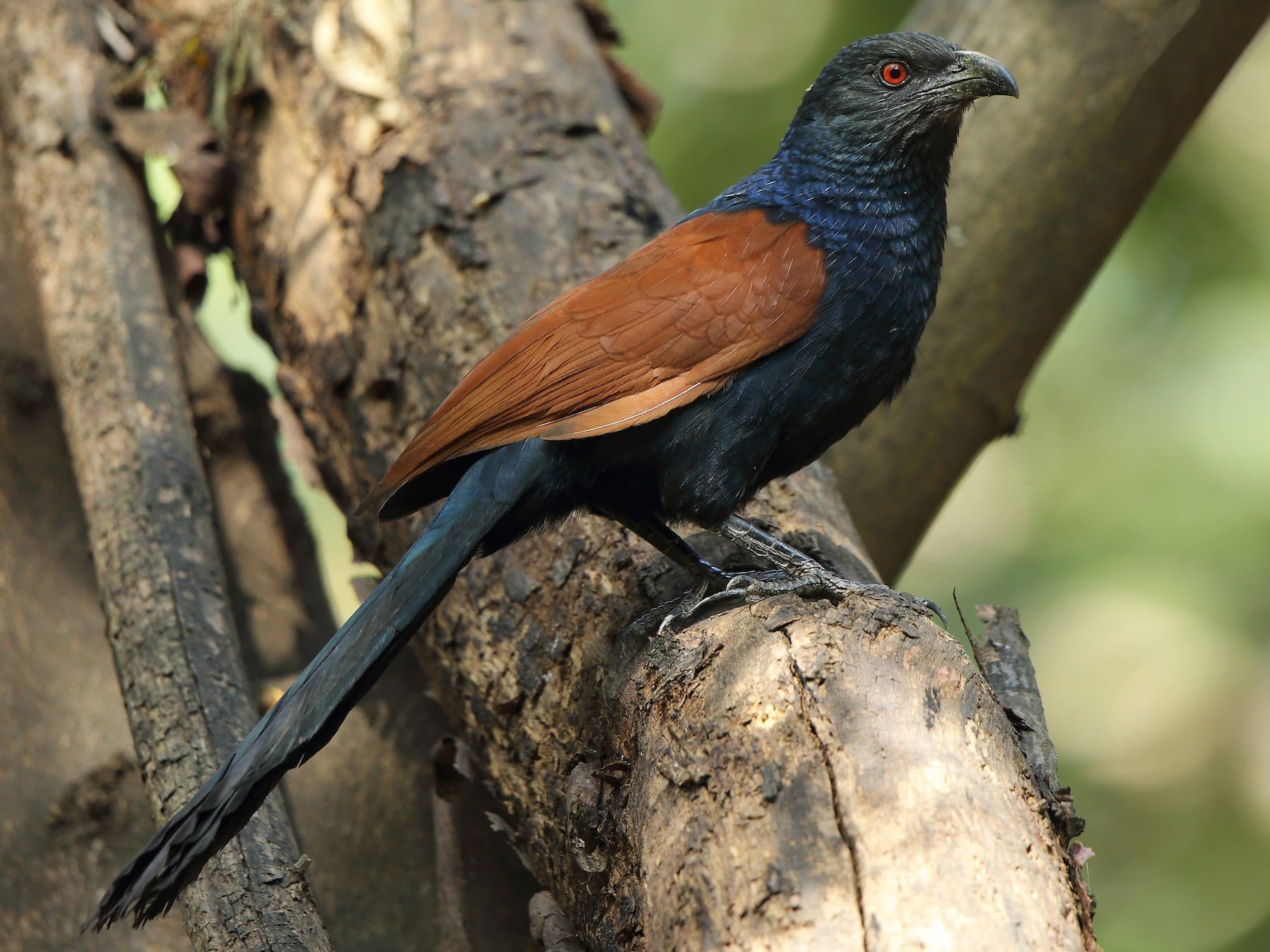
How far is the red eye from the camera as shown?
277 centimetres

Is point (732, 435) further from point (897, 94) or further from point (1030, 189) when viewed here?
point (1030, 189)

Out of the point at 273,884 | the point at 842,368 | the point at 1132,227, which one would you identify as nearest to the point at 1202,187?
the point at 1132,227

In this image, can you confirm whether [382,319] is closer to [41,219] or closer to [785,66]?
[41,219]

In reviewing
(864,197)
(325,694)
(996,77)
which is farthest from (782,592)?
(996,77)

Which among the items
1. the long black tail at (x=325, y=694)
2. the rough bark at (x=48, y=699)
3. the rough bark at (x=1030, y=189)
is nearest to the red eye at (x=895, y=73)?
the rough bark at (x=1030, y=189)

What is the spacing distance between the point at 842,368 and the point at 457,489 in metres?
0.89

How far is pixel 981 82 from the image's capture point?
2732 mm

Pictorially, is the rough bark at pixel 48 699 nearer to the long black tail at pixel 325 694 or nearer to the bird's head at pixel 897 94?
the long black tail at pixel 325 694

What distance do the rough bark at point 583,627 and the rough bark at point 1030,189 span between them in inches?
29.9

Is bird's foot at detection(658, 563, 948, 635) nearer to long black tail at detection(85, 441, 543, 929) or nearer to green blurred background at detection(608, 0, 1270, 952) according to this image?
long black tail at detection(85, 441, 543, 929)

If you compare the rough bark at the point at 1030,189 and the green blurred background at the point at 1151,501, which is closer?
the rough bark at the point at 1030,189

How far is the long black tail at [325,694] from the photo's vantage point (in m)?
1.76

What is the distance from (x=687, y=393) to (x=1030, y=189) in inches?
71.9

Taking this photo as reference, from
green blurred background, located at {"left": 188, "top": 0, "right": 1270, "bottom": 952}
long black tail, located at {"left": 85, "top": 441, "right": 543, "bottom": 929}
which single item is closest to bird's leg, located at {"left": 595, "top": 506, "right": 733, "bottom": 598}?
long black tail, located at {"left": 85, "top": 441, "right": 543, "bottom": 929}
